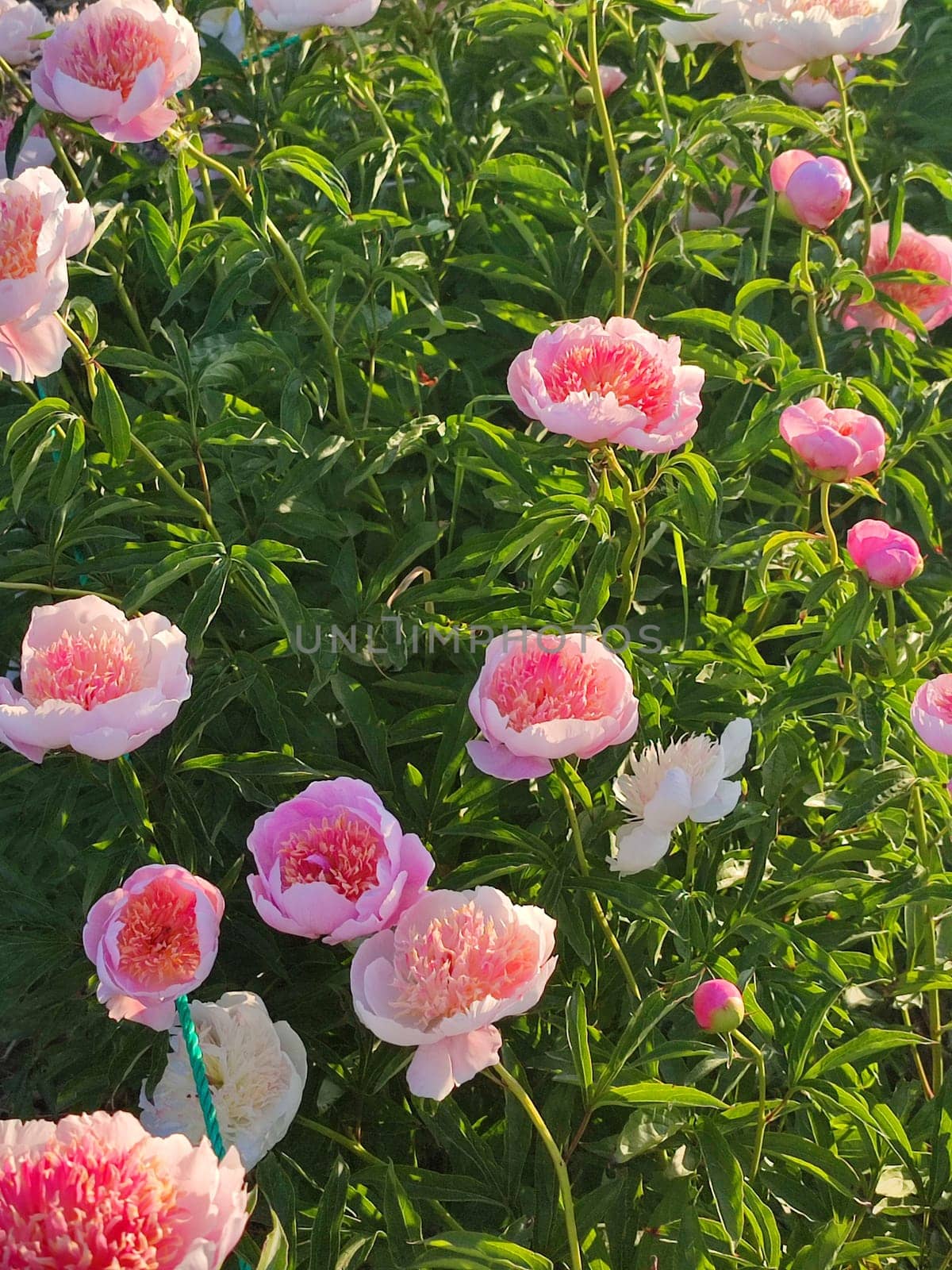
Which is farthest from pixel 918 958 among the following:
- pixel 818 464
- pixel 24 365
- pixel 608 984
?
pixel 24 365

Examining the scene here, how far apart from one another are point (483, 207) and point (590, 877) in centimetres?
84

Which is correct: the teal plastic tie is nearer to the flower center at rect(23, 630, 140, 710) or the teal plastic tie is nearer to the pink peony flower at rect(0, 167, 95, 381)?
the flower center at rect(23, 630, 140, 710)

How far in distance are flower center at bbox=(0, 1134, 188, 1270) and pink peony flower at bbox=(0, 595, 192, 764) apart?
29 centimetres

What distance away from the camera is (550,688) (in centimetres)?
88

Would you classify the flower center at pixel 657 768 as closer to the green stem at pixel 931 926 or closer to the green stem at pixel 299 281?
Result: the green stem at pixel 931 926

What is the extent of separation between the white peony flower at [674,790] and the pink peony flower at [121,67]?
0.68m

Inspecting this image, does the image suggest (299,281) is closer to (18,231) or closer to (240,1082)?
(18,231)

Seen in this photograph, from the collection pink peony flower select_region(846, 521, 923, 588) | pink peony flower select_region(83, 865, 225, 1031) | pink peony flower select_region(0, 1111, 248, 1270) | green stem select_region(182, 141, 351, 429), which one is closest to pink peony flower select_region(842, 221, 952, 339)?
pink peony flower select_region(846, 521, 923, 588)

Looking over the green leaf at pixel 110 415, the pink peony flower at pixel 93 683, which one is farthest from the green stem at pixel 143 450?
the pink peony flower at pixel 93 683

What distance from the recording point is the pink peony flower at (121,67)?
1.00m

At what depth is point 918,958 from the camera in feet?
3.65

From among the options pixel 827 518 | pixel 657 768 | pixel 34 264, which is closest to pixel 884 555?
pixel 827 518

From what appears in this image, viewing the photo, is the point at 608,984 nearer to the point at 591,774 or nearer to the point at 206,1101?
the point at 591,774

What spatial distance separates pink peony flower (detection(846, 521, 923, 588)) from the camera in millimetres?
943
